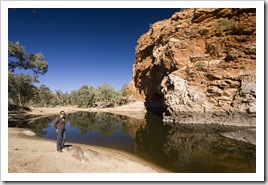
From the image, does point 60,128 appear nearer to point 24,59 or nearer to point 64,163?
point 64,163

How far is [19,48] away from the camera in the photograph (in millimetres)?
27484

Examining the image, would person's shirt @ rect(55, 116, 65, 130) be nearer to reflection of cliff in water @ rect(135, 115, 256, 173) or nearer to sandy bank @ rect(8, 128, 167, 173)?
sandy bank @ rect(8, 128, 167, 173)

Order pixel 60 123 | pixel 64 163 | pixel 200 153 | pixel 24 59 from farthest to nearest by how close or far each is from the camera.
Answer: pixel 24 59, pixel 200 153, pixel 60 123, pixel 64 163

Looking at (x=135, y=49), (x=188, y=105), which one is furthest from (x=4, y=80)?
(x=135, y=49)

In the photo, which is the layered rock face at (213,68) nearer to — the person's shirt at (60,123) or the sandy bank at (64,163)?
the sandy bank at (64,163)

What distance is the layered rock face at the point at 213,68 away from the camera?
28219 mm

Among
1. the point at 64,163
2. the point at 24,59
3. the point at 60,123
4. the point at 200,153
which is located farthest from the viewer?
the point at 24,59

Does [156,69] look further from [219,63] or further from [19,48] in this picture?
[19,48]


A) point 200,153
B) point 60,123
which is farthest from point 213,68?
point 60,123

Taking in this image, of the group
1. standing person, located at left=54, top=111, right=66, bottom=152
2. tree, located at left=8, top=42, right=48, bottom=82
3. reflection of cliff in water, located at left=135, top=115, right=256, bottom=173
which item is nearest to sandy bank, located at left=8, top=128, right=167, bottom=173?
standing person, located at left=54, top=111, right=66, bottom=152

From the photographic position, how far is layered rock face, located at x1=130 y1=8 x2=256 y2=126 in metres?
28.2

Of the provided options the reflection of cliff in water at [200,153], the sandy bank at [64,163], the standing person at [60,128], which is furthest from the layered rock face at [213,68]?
the standing person at [60,128]

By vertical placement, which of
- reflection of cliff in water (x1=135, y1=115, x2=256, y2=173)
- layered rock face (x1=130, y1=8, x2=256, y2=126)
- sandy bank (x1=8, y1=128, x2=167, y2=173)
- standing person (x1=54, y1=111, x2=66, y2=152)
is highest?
layered rock face (x1=130, y1=8, x2=256, y2=126)

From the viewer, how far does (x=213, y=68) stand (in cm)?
3228
